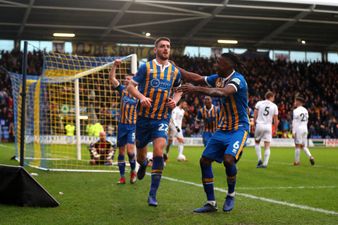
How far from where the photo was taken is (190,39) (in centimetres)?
4138

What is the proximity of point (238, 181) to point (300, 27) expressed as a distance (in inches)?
1203

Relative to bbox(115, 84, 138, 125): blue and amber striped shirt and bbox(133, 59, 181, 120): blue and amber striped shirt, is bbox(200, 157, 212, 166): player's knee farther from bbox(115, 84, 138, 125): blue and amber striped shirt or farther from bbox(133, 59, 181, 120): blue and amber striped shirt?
bbox(115, 84, 138, 125): blue and amber striped shirt

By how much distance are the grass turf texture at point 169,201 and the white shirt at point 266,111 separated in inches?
133

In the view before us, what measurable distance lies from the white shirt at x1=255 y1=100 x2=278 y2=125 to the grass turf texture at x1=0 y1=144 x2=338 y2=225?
3381 millimetres

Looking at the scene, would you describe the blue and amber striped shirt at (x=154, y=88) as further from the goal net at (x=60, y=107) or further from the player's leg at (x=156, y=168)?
the goal net at (x=60, y=107)

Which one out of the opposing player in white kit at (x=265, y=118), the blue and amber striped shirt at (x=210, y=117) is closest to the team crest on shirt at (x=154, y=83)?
the blue and amber striped shirt at (x=210, y=117)

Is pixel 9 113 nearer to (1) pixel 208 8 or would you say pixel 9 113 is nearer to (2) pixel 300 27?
(1) pixel 208 8

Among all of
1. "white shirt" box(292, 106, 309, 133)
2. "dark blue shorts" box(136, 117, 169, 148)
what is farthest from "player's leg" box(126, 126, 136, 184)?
"white shirt" box(292, 106, 309, 133)

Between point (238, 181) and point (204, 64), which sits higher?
point (204, 64)

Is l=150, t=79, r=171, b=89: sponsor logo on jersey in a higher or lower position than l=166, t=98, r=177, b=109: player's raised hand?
higher

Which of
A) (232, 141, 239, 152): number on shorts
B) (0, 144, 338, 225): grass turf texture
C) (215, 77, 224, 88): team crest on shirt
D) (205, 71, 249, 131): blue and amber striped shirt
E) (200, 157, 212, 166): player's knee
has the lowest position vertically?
(0, 144, 338, 225): grass turf texture

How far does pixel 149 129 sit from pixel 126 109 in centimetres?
290

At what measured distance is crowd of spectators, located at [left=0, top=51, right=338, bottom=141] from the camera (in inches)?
1278

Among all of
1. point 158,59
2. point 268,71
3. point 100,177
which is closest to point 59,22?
point 268,71
